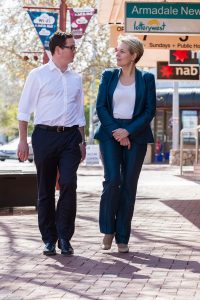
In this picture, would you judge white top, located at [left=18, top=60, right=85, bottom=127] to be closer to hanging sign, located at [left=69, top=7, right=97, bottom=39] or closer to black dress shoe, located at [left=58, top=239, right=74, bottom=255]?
black dress shoe, located at [left=58, top=239, right=74, bottom=255]

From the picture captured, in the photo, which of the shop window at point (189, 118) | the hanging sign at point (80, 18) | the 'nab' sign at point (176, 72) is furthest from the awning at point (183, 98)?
the hanging sign at point (80, 18)

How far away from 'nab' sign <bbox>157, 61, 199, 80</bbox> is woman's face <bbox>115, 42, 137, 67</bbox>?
16.6 meters

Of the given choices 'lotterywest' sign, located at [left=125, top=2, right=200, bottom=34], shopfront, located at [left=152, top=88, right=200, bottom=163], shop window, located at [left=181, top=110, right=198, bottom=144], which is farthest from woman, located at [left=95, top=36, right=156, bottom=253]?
shop window, located at [left=181, top=110, right=198, bottom=144]

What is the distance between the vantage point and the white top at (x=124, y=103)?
8.12 m

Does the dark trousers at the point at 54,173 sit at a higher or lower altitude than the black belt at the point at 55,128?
lower

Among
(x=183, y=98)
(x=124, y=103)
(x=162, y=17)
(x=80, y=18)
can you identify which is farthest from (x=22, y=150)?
(x=183, y=98)

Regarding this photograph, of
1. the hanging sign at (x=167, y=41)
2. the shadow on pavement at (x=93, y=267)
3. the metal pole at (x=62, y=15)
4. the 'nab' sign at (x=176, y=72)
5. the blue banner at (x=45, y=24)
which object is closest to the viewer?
the shadow on pavement at (x=93, y=267)

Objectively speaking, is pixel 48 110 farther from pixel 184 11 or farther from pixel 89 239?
pixel 184 11

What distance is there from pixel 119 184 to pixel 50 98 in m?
0.98

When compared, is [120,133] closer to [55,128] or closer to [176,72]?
[55,128]

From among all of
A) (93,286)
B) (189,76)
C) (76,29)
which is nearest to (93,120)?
(189,76)

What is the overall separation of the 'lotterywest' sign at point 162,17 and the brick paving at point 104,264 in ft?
12.2

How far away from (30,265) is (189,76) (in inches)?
702

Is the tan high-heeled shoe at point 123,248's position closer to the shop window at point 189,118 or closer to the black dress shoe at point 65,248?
the black dress shoe at point 65,248
